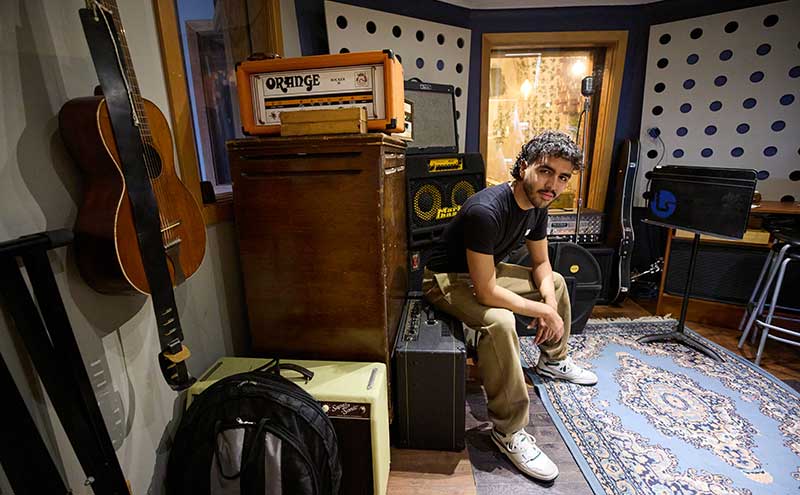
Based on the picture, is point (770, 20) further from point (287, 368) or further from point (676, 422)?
point (287, 368)

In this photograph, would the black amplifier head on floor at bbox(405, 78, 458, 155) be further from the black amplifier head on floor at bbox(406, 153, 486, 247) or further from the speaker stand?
the speaker stand

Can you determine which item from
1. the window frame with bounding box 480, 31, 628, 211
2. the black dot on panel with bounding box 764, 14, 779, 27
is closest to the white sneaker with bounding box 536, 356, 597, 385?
the window frame with bounding box 480, 31, 628, 211

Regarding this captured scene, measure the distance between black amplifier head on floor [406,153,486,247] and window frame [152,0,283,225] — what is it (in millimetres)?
969

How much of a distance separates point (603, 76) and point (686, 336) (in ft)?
6.47

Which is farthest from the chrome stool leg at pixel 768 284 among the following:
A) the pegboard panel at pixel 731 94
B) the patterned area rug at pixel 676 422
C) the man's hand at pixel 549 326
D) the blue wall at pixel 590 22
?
the man's hand at pixel 549 326

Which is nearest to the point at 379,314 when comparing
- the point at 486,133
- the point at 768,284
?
the point at 486,133

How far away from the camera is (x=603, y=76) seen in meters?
2.79

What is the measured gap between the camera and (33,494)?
66cm

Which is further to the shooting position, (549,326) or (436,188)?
(436,188)

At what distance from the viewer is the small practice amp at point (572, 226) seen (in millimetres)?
2543

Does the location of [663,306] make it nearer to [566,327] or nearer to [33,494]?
[566,327]

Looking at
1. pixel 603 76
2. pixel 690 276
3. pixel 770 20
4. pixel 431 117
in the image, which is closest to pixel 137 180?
pixel 431 117

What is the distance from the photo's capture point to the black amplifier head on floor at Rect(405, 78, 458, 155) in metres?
2.07

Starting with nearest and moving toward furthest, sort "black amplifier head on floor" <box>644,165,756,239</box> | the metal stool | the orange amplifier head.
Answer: the orange amplifier head → "black amplifier head on floor" <box>644,165,756,239</box> → the metal stool
